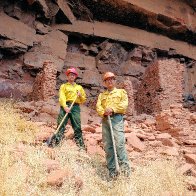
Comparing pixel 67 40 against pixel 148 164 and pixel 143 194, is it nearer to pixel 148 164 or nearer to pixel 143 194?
pixel 148 164

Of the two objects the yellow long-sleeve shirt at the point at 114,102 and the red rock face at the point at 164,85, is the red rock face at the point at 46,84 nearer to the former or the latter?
the red rock face at the point at 164,85

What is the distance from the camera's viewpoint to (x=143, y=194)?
199 inches

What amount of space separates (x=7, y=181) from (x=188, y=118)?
5922 millimetres

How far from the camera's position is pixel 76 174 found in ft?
18.1

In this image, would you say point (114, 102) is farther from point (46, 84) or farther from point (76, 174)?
point (46, 84)

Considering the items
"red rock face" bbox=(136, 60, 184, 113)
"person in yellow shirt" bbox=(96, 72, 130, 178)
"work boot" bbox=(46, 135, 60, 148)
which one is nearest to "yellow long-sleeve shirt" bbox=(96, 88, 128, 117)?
"person in yellow shirt" bbox=(96, 72, 130, 178)

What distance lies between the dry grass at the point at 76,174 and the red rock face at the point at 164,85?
228 inches

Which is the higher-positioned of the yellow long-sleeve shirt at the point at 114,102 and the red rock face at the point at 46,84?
the red rock face at the point at 46,84

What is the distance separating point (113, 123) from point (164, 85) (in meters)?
6.59

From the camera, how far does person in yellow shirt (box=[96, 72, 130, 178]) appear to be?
5695mm

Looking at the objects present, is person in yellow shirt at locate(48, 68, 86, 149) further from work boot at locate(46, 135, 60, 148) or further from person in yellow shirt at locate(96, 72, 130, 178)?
person in yellow shirt at locate(96, 72, 130, 178)

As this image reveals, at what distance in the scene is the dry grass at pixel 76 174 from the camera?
4648 millimetres

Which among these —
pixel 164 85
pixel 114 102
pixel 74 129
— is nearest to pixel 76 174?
pixel 114 102

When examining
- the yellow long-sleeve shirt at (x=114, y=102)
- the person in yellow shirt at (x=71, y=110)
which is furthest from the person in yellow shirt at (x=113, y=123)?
the person in yellow shirt at (x=71, y=110)
